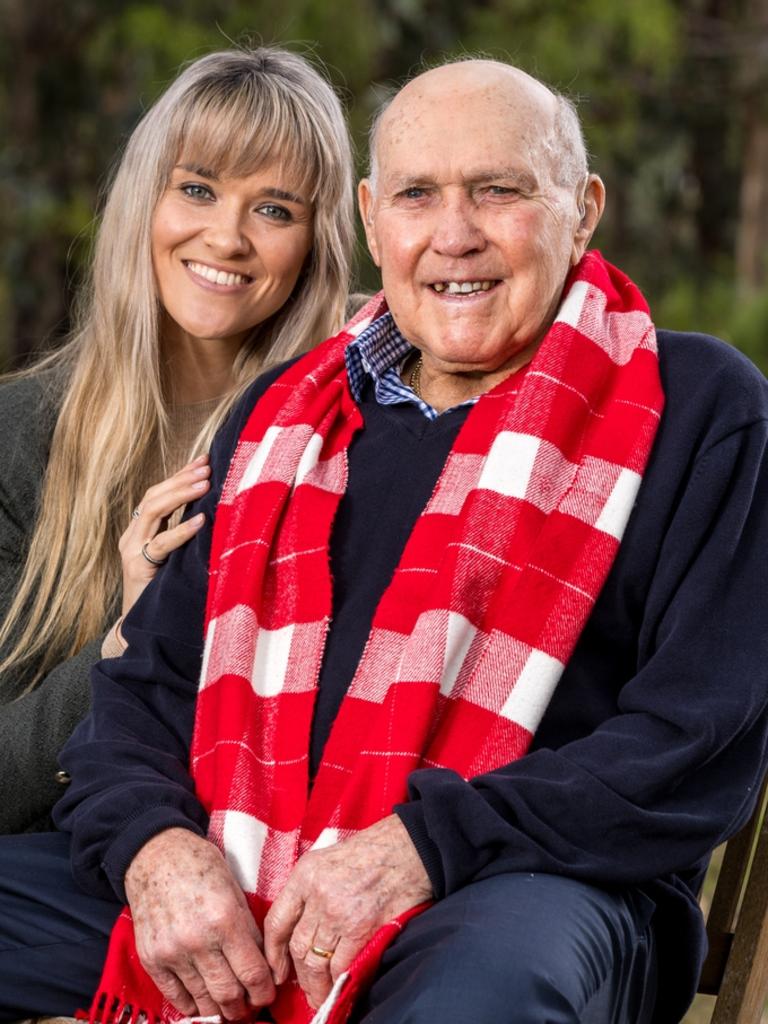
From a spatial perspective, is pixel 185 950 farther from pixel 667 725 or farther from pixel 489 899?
pixel 667 725

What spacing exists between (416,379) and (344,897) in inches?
37.7

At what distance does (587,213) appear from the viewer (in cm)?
255

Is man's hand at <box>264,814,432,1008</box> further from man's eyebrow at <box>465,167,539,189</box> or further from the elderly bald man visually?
man's eyebrow at <box>465,167,539,189</box>

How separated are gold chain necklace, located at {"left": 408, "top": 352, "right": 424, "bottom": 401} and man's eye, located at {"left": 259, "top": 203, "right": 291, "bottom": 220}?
0.64 metres

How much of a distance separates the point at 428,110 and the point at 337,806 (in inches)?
A: 42.6

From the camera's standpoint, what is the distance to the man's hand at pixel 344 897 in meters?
1.97

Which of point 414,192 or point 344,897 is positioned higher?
point 414,192

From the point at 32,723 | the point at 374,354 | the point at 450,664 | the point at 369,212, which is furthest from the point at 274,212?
the point at 450,664

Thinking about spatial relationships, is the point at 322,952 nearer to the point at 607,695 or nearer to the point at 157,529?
the point at 607,695

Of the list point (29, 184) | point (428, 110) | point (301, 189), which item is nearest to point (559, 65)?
point (29, 184)

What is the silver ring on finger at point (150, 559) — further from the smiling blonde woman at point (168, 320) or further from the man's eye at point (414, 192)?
the man's eye at point (414, 192)

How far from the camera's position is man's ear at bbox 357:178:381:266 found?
257 centimetres

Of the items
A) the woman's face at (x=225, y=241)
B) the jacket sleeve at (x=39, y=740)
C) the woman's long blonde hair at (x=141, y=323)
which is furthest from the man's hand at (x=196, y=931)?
the woman's face at (x=225, y=241)

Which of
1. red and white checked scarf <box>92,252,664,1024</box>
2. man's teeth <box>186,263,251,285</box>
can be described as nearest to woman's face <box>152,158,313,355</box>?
man's teeth <box>186,263,251,285</box>
